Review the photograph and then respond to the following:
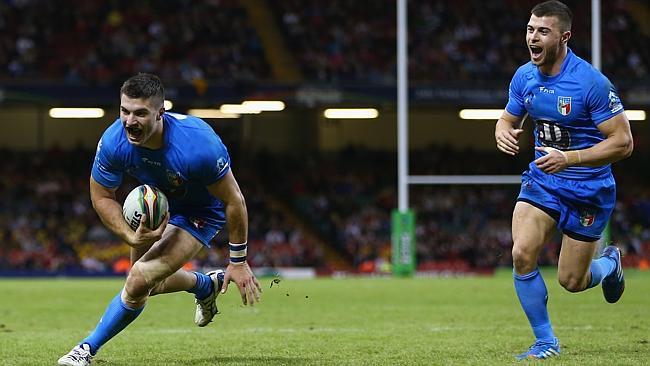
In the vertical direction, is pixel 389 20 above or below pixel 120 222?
above

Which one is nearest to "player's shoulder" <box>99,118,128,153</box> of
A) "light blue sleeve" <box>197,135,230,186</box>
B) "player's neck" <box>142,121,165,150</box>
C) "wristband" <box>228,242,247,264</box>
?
"player's neck" <box>142,121,165,150</box>

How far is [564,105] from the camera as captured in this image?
760 cm

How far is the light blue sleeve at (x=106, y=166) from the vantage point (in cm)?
701

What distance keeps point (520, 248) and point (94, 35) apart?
21651 millimetres

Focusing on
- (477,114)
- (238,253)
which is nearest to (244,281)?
(238,253)

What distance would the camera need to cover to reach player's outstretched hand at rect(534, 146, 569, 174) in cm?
707

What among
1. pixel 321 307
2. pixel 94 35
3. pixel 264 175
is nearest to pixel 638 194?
pixel 264 175

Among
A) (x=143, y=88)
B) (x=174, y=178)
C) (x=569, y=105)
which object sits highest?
(x=143, y=88)

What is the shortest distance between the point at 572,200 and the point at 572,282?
23.2 inches

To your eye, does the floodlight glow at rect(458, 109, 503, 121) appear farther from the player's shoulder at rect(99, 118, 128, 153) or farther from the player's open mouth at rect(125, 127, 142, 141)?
the player's open mouth at rect(125, 127, 142, 141)

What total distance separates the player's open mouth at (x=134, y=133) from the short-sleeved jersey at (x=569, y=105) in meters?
2.66

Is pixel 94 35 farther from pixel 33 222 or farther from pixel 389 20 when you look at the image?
pixel 389 20

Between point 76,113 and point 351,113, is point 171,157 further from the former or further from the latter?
point 351,113

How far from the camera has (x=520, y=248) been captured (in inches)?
299
